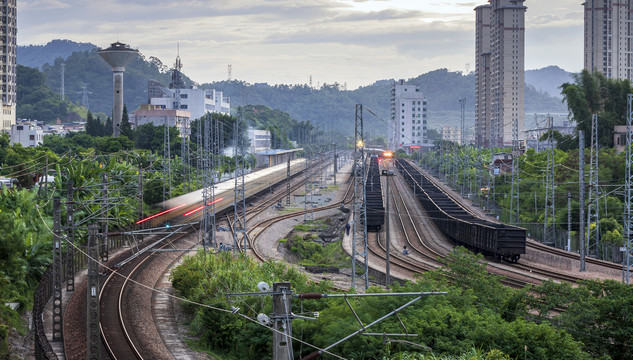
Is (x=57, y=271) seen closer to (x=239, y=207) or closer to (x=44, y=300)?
(x=44, y=300)

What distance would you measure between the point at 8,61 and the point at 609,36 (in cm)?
11998

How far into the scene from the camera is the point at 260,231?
50031mm

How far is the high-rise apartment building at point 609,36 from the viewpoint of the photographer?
154875 millimetres

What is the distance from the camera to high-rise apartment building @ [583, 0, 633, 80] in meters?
155

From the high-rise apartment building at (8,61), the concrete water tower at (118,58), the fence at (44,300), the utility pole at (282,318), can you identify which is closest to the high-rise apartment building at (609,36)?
the concrete water tower at (118,58)

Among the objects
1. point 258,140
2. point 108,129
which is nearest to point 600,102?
point 108,129

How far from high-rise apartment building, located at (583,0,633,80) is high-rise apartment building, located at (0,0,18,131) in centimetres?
11471

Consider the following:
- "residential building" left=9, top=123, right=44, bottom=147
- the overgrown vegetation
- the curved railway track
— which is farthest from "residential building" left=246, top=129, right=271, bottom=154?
the overgrown vegetation

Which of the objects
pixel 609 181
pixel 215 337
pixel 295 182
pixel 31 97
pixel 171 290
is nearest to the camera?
pixel 215 337

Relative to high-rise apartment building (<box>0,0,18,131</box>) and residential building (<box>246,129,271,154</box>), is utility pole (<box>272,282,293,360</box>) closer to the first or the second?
high-rise apartment building (<box>0,0,18,131</box>)

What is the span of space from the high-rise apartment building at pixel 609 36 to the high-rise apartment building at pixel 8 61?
11471cm

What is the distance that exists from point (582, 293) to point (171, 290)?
56.2 feet

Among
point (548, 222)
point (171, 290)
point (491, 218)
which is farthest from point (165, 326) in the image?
point (491, 218)

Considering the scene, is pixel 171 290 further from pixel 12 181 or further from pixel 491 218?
pixel 491 218
